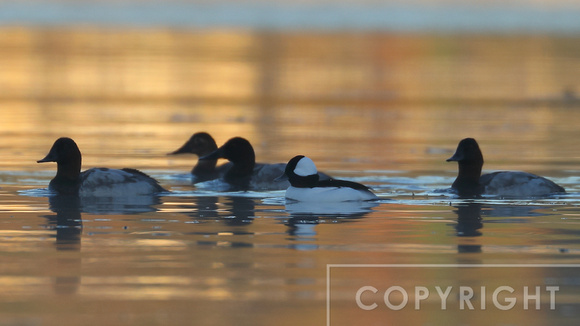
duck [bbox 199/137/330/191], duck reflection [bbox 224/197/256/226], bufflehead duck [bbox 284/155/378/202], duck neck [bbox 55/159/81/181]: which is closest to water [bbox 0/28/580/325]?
duck reflection [bbox 224/197/256/226]

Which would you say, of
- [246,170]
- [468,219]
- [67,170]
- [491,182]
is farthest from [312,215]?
[246,170]

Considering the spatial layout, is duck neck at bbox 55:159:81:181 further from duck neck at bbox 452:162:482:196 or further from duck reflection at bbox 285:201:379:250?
duck neck at bbox 452:162:482:196

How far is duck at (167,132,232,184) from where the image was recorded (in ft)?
56.3

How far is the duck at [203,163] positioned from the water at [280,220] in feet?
0.78

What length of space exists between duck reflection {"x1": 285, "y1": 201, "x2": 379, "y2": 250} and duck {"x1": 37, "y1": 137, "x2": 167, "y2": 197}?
161cm

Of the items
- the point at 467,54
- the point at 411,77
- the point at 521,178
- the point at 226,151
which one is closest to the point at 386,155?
the point at 226,151

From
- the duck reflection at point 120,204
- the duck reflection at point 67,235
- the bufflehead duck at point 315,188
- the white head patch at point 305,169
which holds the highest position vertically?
the white head patch at point 305,169

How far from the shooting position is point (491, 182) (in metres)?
14.9

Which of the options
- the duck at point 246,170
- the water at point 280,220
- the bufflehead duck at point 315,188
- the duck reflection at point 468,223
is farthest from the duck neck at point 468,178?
the duck at point 246,170

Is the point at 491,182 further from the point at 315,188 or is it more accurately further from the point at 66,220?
the point at 66,220

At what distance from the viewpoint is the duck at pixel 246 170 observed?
16.1m

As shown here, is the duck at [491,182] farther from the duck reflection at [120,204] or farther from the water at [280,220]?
the duck reflection at [120,204]

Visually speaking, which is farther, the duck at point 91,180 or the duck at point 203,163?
the duck at point 203,163

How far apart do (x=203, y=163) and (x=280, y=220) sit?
197 inches
